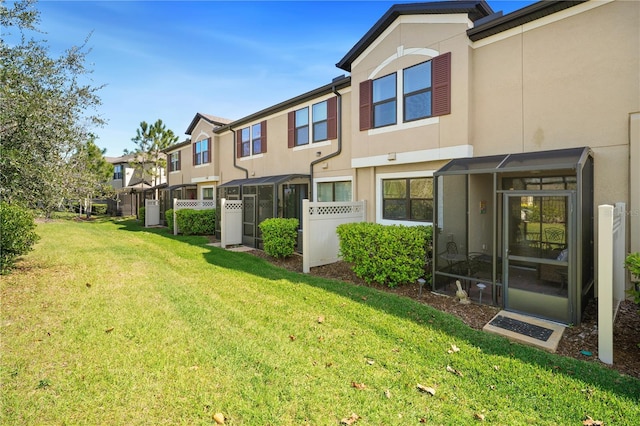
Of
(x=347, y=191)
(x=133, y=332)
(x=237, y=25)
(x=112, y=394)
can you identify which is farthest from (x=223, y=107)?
(x=112, y=394)

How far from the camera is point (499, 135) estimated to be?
→ 24.4 feet

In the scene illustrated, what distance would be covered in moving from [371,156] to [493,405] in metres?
7.47

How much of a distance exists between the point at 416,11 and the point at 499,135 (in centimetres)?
402

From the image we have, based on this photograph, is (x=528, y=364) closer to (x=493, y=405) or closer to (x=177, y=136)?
(x=493, y=405)

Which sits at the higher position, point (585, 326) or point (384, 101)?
point (384, 101)

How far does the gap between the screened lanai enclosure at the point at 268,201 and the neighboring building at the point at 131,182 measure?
17.4 meters

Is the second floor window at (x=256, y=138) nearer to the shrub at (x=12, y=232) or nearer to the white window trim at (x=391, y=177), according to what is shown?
the white window trim at (x=391, y=177)

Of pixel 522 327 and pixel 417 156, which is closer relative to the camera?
pixel 522 327

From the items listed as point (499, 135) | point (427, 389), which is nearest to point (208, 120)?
point (499, 135)

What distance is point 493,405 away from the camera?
10.3 feet

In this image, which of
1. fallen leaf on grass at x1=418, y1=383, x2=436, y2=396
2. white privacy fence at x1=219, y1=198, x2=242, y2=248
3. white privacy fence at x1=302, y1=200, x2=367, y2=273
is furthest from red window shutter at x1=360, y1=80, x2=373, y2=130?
fallen leaf on grass at x1=418, y1=383, x2=436, y2=396

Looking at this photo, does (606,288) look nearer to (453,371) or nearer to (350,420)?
(453,371)

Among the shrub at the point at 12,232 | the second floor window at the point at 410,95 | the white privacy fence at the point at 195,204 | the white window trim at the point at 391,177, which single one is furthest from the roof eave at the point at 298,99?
the shrub at the point at 12,232

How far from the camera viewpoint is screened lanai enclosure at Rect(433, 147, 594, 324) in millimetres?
5074
